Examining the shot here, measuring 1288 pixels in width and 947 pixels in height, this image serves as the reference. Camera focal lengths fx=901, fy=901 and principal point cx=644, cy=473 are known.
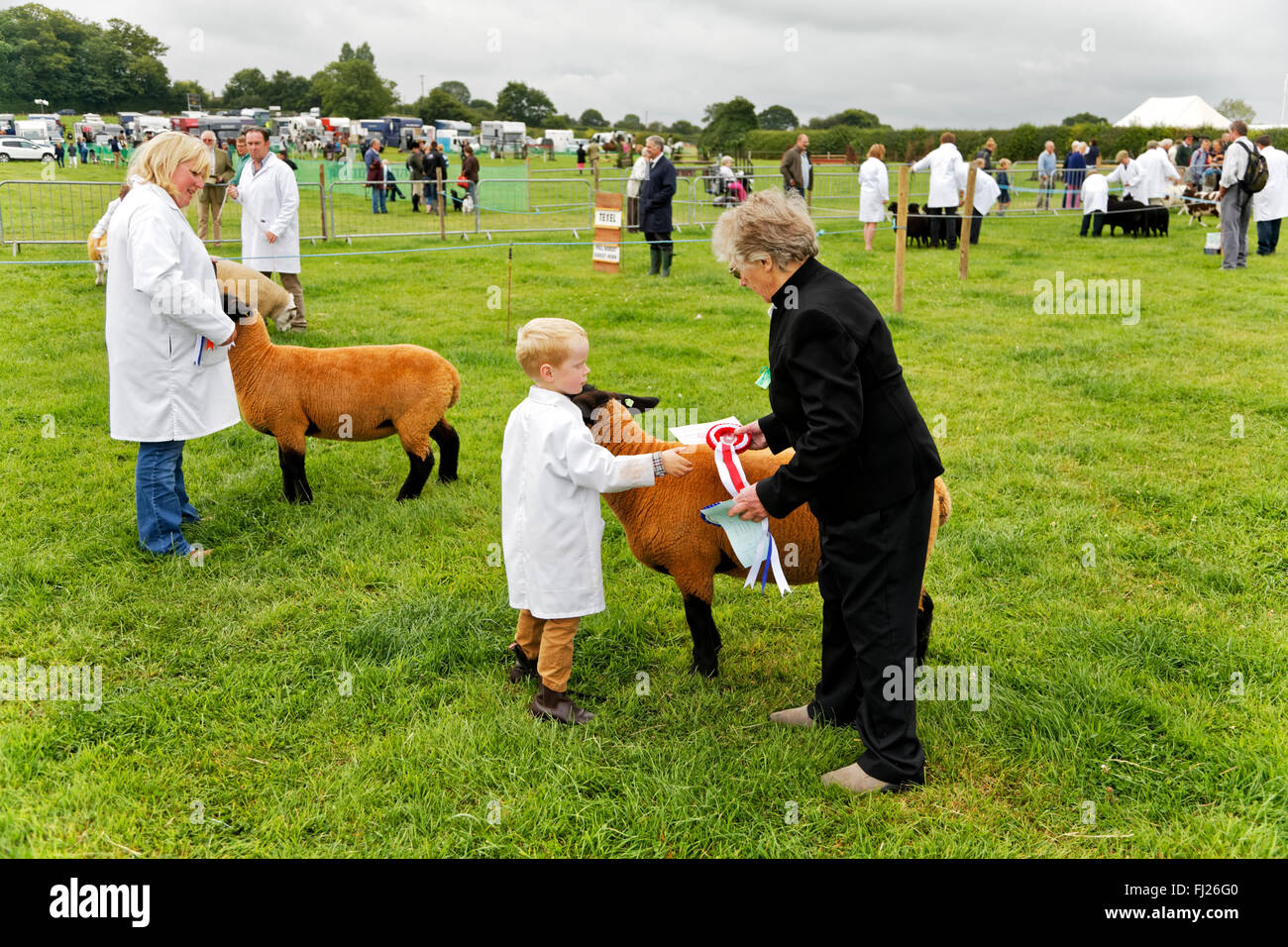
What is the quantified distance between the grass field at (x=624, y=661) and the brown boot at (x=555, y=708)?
0.35ft

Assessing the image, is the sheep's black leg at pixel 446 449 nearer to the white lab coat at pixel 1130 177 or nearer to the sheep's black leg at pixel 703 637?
the sheep's black leg at pixel 703 637

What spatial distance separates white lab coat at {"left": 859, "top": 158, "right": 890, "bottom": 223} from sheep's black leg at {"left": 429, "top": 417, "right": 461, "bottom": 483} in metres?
14.3

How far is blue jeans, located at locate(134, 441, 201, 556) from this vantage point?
562 cm

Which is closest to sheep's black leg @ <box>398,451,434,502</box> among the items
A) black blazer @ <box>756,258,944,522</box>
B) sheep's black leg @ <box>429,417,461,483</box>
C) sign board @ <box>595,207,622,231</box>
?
sheep's black leg @ <box>429,417,461,483</box>

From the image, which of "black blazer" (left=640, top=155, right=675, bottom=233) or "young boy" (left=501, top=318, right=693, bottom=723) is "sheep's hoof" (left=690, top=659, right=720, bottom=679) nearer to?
"young boy" (left=501, top=318, right=693, bottom=723)

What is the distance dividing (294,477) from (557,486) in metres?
3.45

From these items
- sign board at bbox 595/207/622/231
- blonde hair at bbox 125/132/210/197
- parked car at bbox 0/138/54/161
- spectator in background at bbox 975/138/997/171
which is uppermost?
parked car at bbox 0/138/54/161

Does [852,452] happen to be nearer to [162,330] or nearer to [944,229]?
[162,330]

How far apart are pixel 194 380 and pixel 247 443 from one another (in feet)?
7.58

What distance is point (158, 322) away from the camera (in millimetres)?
5375

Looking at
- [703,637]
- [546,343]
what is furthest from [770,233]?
[703,637]

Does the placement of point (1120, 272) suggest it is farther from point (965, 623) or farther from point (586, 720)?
point (586, 720)

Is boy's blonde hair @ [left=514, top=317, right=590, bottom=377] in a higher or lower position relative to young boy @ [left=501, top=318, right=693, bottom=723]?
higher

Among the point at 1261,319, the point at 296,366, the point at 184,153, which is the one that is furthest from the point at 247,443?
the point at 1261,319
